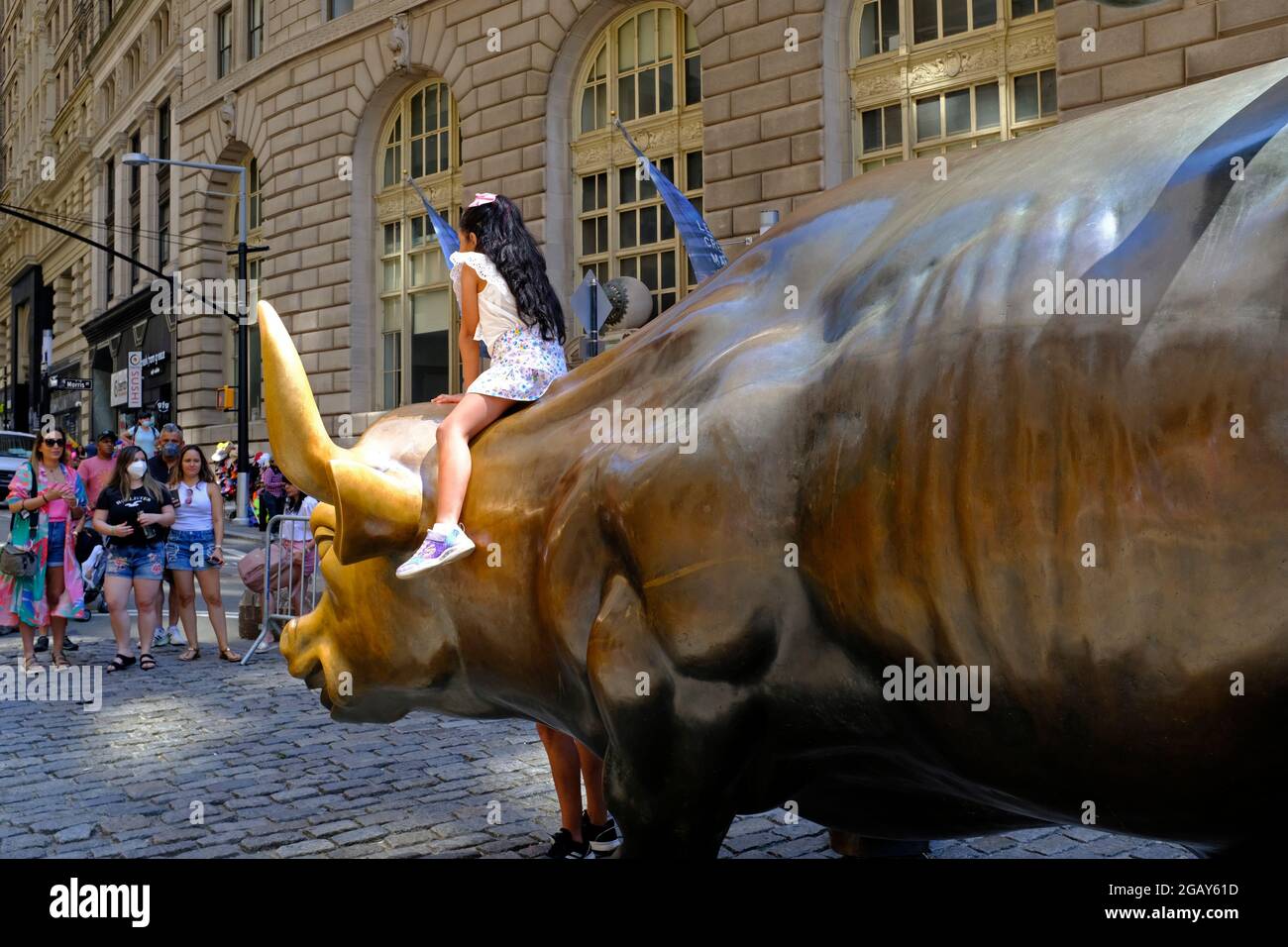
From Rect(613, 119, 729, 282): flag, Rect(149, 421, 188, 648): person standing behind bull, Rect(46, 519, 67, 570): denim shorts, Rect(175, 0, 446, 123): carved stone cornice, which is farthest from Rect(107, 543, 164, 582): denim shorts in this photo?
Rect(175, 0, 446, 123): carved stone cornice

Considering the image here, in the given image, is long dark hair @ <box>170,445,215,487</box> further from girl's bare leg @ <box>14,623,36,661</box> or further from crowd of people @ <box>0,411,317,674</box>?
girl's bare leg @ <box>14,623,36,661</box>

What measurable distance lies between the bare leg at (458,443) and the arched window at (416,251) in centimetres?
2053

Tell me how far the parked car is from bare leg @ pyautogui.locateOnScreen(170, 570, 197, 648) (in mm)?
22602

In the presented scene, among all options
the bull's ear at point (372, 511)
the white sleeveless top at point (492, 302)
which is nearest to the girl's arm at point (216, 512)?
the white sleeveless top at point (492, 302)

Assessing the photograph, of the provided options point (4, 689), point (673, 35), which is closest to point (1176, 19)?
point (673, 35)

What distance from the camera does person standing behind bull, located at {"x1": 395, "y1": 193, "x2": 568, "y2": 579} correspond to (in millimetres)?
3215

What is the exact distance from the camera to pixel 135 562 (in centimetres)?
975

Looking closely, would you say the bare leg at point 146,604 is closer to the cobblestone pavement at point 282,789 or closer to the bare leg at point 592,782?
the cobblestone pavement at point 282,789

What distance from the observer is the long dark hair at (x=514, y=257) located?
3.81 meters

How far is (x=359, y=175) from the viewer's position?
25.4 meters

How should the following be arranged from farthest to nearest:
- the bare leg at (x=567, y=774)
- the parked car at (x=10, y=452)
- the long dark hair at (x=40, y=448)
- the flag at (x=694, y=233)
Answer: the parked car at (x=10, y=452) → the flag at (x=694, y=233) → the long dark hair at (x=40, y=448) → the bare leg at (x=567, y=774)

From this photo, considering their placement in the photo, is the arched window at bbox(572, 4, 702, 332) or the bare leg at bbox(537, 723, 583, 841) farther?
the arched window at bbox(572, 4, 702, 332)
